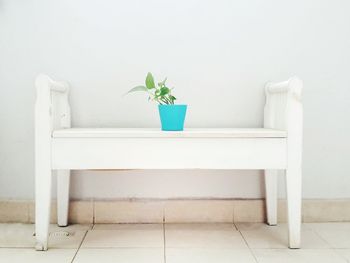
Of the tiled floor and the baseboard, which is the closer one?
the tiled floor

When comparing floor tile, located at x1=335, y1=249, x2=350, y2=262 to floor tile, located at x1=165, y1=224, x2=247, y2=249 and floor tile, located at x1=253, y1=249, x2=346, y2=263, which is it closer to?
floor tile, located at x1=253, y1=249, x2=346, y2=263

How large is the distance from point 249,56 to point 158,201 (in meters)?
0.71

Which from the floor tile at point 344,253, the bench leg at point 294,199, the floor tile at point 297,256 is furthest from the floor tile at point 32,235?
the floor tile at point 344,253

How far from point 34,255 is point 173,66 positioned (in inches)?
34.6

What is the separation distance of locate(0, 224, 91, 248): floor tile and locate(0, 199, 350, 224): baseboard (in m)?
0.05

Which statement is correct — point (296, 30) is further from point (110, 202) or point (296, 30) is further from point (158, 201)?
point (110, 202)

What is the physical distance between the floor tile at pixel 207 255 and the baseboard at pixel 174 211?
30 centimetres

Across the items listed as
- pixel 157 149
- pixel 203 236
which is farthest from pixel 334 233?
pixel 157 149

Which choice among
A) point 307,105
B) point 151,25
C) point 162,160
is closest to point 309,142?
point 307,105

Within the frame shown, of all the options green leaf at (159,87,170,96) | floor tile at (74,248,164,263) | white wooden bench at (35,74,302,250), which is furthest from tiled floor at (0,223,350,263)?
green leaf at (159,87,170,96)

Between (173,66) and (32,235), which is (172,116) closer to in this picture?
(173,66)

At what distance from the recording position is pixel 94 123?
5.42 feet

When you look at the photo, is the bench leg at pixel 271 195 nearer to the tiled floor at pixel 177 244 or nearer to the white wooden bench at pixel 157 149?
the tiled floor at pixel 177 244

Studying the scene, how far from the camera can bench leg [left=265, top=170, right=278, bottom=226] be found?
5.33 ft
